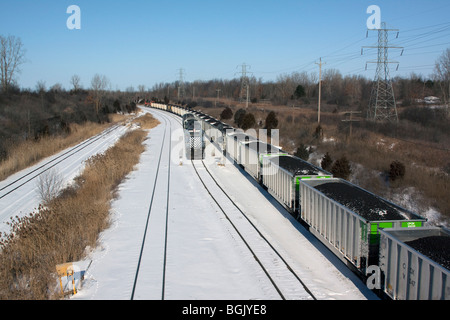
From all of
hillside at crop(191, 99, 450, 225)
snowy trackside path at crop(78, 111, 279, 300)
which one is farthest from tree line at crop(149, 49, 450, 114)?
snowy trackside path at crop(78, 111, 279, 300)

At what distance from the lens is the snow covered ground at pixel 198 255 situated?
789cm

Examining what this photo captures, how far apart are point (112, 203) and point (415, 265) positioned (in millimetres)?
11583

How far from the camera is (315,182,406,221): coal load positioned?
325 inches

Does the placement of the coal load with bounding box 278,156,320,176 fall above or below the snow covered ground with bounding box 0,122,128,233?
above

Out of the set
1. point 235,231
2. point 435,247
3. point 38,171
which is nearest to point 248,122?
point 38,171

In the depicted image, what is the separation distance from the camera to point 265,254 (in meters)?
9.77

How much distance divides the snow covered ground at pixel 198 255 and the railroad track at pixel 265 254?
7.0 inches

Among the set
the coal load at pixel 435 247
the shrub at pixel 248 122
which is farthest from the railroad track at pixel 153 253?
the shrub at pixel 248 122

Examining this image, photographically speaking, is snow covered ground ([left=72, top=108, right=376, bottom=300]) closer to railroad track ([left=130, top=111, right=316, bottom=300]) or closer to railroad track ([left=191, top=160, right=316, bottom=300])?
railroad track ([left=130, top=111, right=316, bottom=300])

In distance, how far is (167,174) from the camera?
20062mm

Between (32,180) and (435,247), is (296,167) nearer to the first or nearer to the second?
(435,247)

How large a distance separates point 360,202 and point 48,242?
8282 mm

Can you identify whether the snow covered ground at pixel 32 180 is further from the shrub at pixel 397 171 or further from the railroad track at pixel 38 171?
the shrub at pixel 397 171
